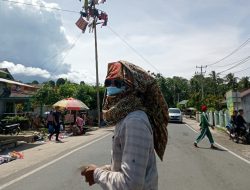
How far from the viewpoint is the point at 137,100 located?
8.45 ft

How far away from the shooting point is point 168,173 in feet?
32.9

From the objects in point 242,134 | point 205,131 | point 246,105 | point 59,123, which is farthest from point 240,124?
point 246,105

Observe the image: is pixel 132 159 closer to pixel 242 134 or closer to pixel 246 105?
pixel 242 134

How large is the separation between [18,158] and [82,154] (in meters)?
2.23

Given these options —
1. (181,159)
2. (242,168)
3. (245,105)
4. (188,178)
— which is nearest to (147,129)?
(188,178)

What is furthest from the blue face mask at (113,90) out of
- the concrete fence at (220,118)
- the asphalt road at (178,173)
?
the concrete fence at (220,118)

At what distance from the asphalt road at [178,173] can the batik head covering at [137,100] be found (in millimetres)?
5820

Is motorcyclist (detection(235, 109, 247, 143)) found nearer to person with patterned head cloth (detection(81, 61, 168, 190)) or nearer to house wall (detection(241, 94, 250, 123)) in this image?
house wall (detection(241, 94, 250, 123))

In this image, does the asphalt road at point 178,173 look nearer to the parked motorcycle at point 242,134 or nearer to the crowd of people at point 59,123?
the parked motorcycle at point 242,134

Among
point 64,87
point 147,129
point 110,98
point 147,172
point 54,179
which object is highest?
point 64,87

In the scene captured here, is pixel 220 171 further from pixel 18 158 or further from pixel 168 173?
pixel 18 158

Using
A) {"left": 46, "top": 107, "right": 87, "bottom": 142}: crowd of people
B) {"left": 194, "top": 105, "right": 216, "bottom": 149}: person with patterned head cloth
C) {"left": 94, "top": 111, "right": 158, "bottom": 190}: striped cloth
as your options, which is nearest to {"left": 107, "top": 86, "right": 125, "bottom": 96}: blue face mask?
{"left": 94, "top": 111, "right": 158, "bottom": 190}: striped cloth

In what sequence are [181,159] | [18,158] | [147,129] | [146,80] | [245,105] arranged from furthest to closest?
[245,105] < [18,158] < [181,159] < [146,80] < [147,129]

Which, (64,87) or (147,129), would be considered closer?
(147,129)
